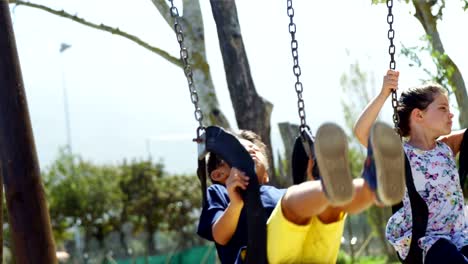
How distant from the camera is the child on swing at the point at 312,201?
293 centimetres

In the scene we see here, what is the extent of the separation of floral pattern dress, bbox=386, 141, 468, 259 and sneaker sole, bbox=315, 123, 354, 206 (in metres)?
1.19

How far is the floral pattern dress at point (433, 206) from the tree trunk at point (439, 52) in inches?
163

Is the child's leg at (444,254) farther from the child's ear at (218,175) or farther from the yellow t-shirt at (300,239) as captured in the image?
the child's ear at (218,175)

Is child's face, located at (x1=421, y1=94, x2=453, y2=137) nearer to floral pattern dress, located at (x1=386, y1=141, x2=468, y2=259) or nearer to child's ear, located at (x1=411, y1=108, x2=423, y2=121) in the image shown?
child's ear, located at (x1=411, y1=108, x2=423, y2=121)

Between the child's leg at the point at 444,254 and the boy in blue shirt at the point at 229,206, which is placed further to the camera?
Answer: the child's leg at the point at 444,254

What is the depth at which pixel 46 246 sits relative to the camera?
17.4 feet

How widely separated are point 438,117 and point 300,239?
1.27 metres

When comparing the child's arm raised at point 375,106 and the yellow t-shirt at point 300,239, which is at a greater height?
the child's arm raised at point 375,106

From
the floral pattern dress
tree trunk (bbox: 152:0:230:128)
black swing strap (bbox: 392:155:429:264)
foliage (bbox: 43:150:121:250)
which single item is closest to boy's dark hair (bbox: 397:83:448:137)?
the floral pattern dress

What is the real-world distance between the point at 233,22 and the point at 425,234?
336 centimetres

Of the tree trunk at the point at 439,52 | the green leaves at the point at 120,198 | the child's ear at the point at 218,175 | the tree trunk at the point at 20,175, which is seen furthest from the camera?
the green leaves at the point at 120,198

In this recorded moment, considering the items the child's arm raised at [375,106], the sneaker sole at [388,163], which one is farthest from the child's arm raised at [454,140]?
the sneaker sole at [388,163]

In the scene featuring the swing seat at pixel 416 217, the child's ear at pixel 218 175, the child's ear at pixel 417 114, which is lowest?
the swing seat at pixel 416 217

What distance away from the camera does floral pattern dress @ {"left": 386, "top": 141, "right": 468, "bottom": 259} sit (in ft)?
13.3
